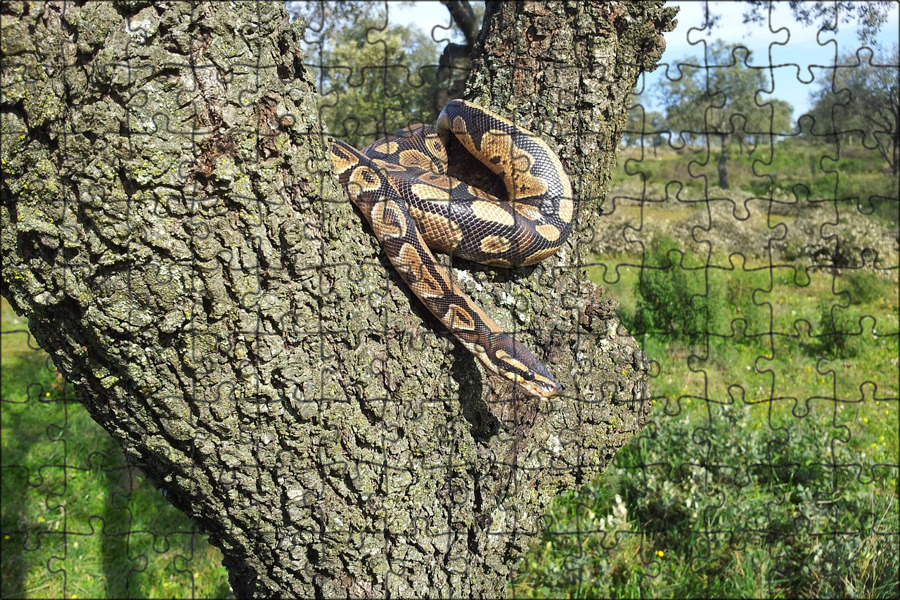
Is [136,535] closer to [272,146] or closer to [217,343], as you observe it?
[217,343]

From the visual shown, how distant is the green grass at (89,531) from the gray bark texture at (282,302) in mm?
3450

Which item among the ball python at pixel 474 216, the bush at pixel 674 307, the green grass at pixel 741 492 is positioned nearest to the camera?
the ball python at pixel 474 216

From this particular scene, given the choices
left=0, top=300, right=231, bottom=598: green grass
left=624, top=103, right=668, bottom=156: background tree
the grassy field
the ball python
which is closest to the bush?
the grassy field

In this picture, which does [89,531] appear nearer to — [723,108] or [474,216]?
[474,216]

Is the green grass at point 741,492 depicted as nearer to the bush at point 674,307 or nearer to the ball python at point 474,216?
the bush at point 674,307

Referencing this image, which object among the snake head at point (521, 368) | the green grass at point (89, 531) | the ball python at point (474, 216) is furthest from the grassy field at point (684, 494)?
the snake head at point (521, 368)

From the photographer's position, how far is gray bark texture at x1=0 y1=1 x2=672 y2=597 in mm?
2459

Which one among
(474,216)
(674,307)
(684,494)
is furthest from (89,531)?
(674,307)

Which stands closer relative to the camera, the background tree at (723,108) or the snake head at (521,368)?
the snake head at (521,368)

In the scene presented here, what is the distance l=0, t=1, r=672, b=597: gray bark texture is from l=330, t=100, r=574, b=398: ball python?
0.42ft

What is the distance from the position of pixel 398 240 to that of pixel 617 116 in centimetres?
169

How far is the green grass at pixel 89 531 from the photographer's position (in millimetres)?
6607

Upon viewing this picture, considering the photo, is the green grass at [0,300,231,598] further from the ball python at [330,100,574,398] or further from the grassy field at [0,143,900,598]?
the ball python at [330,100,574,398]

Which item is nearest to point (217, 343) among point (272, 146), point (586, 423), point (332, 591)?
point (272, 146)
